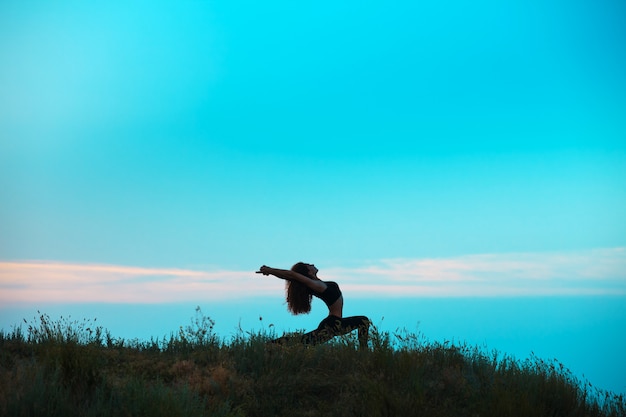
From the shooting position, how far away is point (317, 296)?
44.0ft

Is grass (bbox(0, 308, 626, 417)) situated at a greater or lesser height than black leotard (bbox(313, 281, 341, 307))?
lesser

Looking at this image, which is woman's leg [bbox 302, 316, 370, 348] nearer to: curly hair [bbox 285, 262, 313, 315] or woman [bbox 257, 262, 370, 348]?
woman [bbox 257, 262, 370, 348]

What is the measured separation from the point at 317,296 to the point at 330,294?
32 centimetres

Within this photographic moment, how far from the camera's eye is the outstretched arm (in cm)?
1295

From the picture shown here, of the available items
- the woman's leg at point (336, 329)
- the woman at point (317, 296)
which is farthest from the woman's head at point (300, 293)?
the woman's leg at point (336, 329)

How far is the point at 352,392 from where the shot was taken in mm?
10391

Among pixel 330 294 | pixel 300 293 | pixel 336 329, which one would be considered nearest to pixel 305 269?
pixel 300 293

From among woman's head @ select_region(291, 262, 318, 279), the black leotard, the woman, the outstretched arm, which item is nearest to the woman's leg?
the woman

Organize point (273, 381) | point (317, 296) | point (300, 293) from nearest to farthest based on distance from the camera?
point (273, 381)
point (317, 296)
point (300, 293)

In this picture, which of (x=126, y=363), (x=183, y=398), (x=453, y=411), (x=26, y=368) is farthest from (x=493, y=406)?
(x=26, y=368)

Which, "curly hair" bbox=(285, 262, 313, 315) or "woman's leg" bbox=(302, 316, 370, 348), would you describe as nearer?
"woman's leg" bbox=(302, 316, 370, 348)

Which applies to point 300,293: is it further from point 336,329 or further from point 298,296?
point 336,329

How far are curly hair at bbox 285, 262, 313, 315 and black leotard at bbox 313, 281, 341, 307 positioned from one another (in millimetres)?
366

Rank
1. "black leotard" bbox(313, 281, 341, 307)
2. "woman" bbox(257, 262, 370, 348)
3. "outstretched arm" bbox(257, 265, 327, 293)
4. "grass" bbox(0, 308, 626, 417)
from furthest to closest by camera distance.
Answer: "black leotard" bbox(313, 281, 341, 307) < "outstretched arm" bbox(257, 265, 327, 293) < "woman" bbox(257, 262, 370, 348) < "grass" bbox(0, 308, 626, 417)
